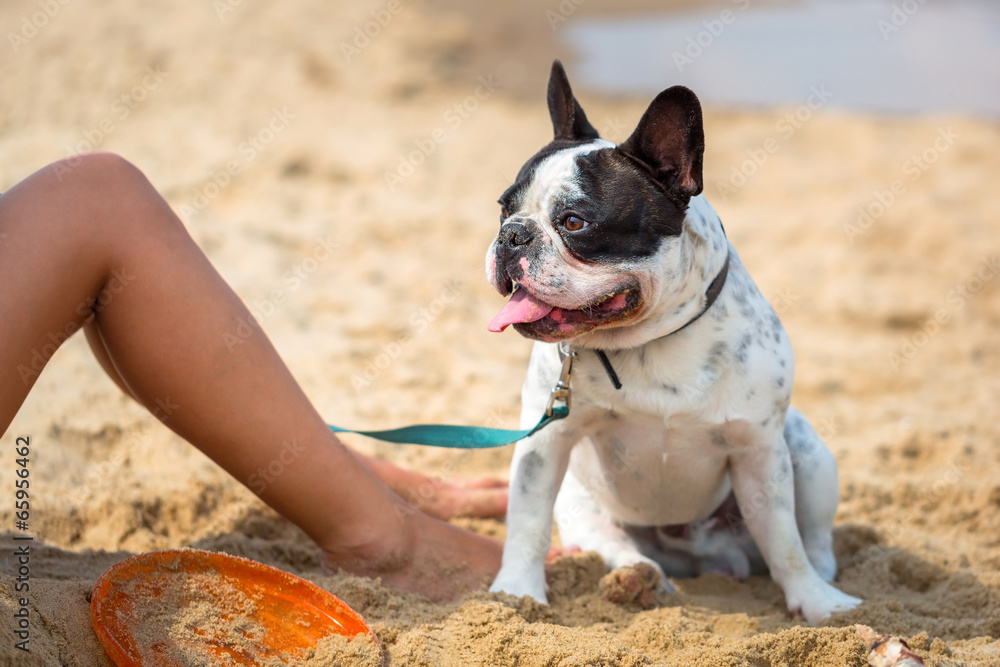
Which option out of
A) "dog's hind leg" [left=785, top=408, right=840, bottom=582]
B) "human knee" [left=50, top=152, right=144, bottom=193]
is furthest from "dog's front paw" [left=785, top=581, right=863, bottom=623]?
"human knee" [left=50, top=152, right=144, bottom=193]

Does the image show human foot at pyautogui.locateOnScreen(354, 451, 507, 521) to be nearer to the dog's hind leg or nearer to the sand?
the sand

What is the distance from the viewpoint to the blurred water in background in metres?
9.12

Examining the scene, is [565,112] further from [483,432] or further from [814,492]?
[814,492]

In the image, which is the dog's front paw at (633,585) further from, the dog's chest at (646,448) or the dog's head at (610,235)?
the dog's head at (610,235)

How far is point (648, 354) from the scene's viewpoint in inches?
96.3

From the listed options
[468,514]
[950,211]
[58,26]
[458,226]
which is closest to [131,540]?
[468,514]

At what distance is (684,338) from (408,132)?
18.4 ft

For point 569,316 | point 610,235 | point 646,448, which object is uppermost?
point 610,235

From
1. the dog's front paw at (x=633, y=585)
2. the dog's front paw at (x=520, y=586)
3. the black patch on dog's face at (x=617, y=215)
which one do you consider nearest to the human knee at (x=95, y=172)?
the black patch on dog's face at (x=617, y=215)

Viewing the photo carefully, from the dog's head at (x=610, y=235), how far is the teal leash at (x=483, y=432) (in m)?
0.22

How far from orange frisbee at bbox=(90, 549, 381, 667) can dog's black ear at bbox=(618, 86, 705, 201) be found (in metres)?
1.34

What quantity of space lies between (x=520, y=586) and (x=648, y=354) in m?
0.74

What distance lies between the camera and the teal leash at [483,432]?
8.10ft

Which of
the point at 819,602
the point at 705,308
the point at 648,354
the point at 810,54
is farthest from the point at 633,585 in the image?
the point at 810,54
